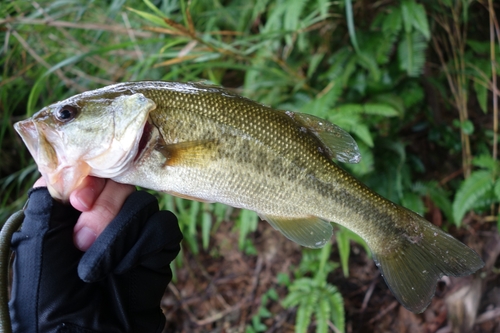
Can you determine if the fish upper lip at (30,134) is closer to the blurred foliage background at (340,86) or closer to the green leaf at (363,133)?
the blurred foliage background at (340,86)

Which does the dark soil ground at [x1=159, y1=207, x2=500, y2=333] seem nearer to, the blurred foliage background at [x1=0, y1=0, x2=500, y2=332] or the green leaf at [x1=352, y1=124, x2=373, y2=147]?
the blurred foliage background at [x1=0, y1=0, x2=500, y2=332]

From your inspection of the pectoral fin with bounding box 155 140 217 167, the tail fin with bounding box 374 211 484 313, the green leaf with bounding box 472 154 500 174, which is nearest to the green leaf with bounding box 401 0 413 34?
the green leaf with bounding box 472 154 500 174

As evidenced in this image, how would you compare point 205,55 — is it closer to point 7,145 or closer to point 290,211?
point 290,211

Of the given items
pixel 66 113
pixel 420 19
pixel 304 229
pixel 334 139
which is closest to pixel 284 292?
pixel 304 229

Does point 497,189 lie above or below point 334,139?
below

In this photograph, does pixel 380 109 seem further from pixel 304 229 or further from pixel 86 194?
pixel 86 194

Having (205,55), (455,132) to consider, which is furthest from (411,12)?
(205,55)

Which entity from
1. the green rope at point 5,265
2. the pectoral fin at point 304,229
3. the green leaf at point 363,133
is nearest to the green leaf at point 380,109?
the green leaf at point 363,133
